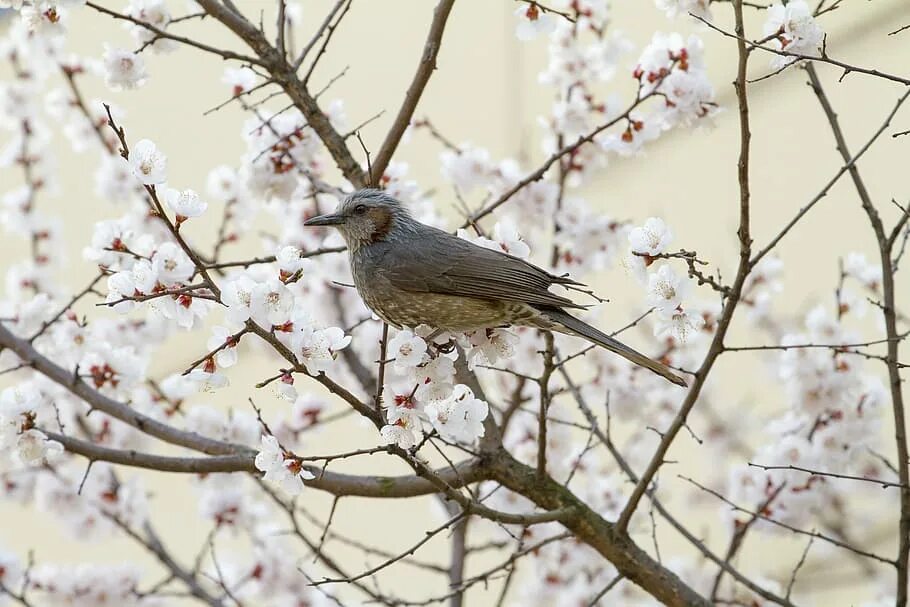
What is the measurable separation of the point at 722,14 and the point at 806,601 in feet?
9.21

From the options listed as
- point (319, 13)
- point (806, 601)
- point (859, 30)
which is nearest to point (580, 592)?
point (806, 601)

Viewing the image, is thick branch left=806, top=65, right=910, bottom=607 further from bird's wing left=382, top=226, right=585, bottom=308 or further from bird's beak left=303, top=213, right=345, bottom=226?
bird's beak left=303, top=213, right=345, bottom=226

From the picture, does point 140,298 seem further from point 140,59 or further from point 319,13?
point 319,13

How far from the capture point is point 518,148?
6152mm

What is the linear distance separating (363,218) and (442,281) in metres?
0.36

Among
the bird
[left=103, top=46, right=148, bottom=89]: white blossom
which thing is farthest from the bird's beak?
[left=103, top=46, right=148, bottom=89]: white blossom

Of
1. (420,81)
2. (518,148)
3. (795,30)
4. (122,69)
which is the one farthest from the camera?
(518,148)

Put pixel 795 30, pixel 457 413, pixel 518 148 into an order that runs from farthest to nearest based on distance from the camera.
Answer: pixel 518 148 < pixel 795 30 < pixel 457 413

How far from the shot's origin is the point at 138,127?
7.38 m

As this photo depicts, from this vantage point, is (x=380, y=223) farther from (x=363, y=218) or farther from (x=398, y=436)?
(x=398, y=436)

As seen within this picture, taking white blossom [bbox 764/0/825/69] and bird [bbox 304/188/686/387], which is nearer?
white blossom [bbox 764/0/825/69]

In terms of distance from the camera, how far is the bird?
8.24 feet

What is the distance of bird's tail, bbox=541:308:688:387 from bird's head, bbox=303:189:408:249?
1.79 feet

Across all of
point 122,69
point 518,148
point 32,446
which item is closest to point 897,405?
point 32,446
